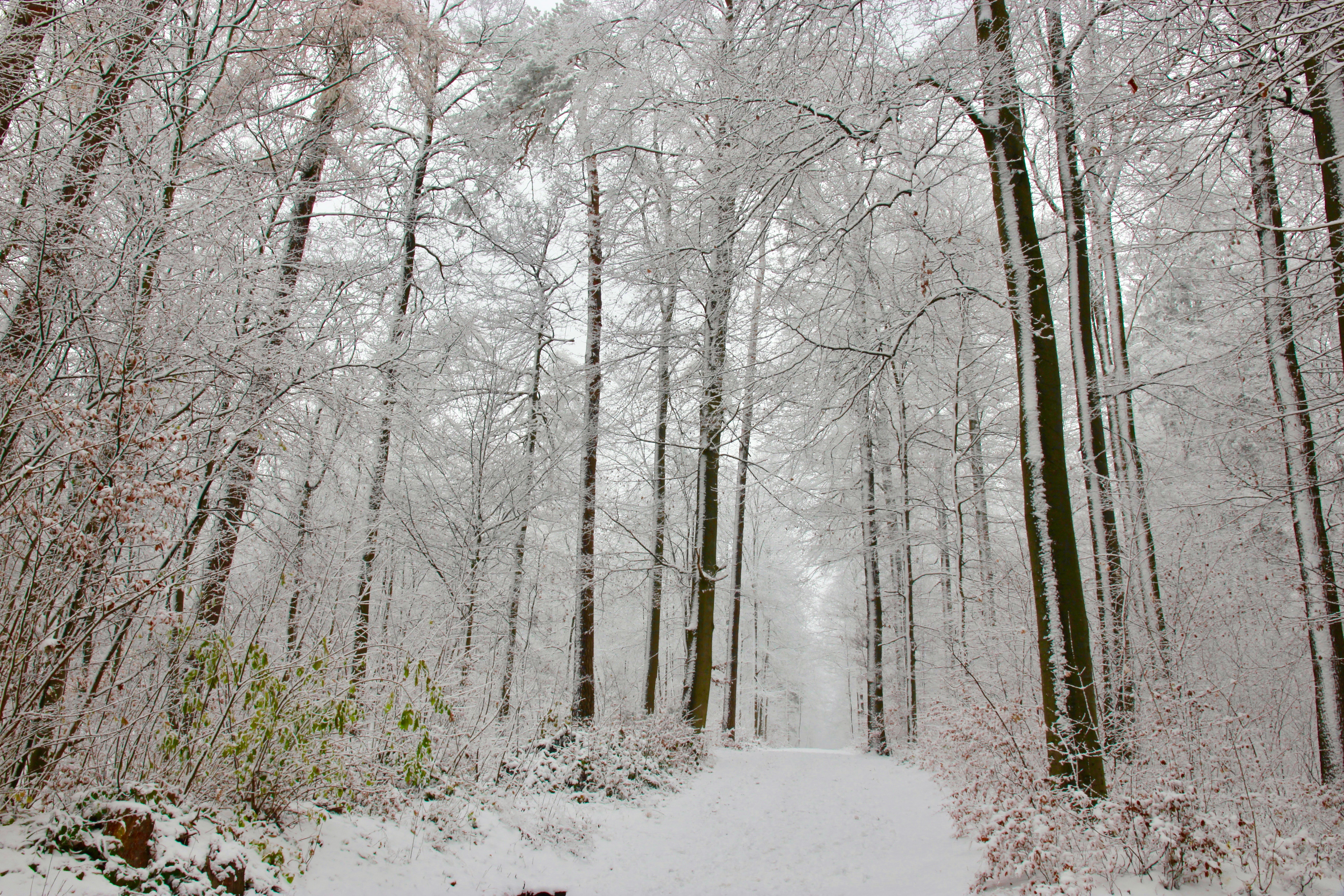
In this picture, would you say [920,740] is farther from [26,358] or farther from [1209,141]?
[26,358]

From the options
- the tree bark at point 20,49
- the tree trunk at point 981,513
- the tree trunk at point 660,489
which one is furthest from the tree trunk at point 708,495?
the tree bark at point 20,49

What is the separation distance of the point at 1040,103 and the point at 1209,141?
2426 mm

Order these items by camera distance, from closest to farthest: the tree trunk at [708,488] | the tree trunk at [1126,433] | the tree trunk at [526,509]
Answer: the tree trunk at [1126,433]
the tree trunk at [526,509]
the tree trunk at [708,488]

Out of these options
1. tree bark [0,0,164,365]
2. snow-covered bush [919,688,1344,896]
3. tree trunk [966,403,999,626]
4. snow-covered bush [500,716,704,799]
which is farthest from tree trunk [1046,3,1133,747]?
tree bark [0,0,164,365]

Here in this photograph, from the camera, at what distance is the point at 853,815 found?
7.07 metres

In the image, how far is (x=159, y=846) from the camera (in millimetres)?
2758

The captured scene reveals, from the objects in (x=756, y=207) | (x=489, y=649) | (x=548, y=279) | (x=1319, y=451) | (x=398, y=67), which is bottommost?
(x=489, y=649)

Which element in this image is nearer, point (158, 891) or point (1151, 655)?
point (158, 891)

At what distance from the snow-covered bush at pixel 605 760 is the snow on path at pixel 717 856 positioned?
33cm

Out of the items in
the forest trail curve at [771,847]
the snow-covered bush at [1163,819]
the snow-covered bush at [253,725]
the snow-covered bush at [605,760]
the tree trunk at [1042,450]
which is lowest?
the forest trail curve at [771,847]

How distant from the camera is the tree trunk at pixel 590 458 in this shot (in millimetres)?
9172

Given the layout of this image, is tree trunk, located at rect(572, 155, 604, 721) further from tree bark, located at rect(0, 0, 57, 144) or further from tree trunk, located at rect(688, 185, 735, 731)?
tree bark, located at rect(0, 0, 57, 144)

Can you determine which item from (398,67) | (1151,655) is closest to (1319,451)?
(1151,655)

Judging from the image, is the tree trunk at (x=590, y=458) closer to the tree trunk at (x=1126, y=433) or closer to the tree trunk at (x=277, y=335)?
the tree trunk at (x=277, y=335)
